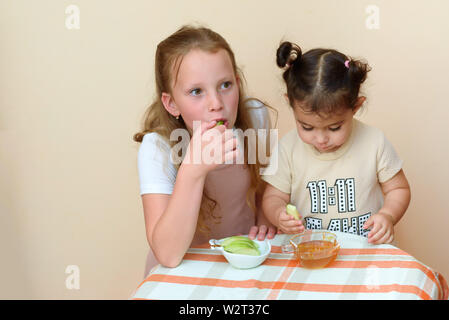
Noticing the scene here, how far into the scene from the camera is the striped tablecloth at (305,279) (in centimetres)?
88

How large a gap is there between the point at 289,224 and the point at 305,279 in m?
0.22

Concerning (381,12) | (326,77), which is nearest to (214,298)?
(326,77)

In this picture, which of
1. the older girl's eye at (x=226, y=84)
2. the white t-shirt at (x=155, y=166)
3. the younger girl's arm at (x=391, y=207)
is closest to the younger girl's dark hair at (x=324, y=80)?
the older girl's eye at (x=226, y=84)

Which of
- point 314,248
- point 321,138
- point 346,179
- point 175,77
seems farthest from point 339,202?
point 175,77

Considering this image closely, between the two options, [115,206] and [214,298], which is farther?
[115,206]

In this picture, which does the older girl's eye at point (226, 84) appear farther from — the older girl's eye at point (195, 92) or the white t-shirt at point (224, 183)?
the white t-shirt at point (224, 183)

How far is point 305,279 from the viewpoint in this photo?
0.94 metres

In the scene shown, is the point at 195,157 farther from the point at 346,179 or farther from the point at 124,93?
the point at 124,93

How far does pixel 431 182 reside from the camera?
1.81m

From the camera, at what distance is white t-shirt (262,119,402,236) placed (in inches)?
50.3

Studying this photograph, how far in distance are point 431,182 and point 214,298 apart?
1180 mm

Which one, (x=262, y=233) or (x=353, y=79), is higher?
(x=353, y=79)

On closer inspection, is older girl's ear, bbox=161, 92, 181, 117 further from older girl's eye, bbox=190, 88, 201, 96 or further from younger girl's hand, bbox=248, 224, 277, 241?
younger girl's hand, bbox=248, 224, 277, 241

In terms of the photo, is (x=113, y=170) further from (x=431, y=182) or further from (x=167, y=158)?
(x=431, y=182)
